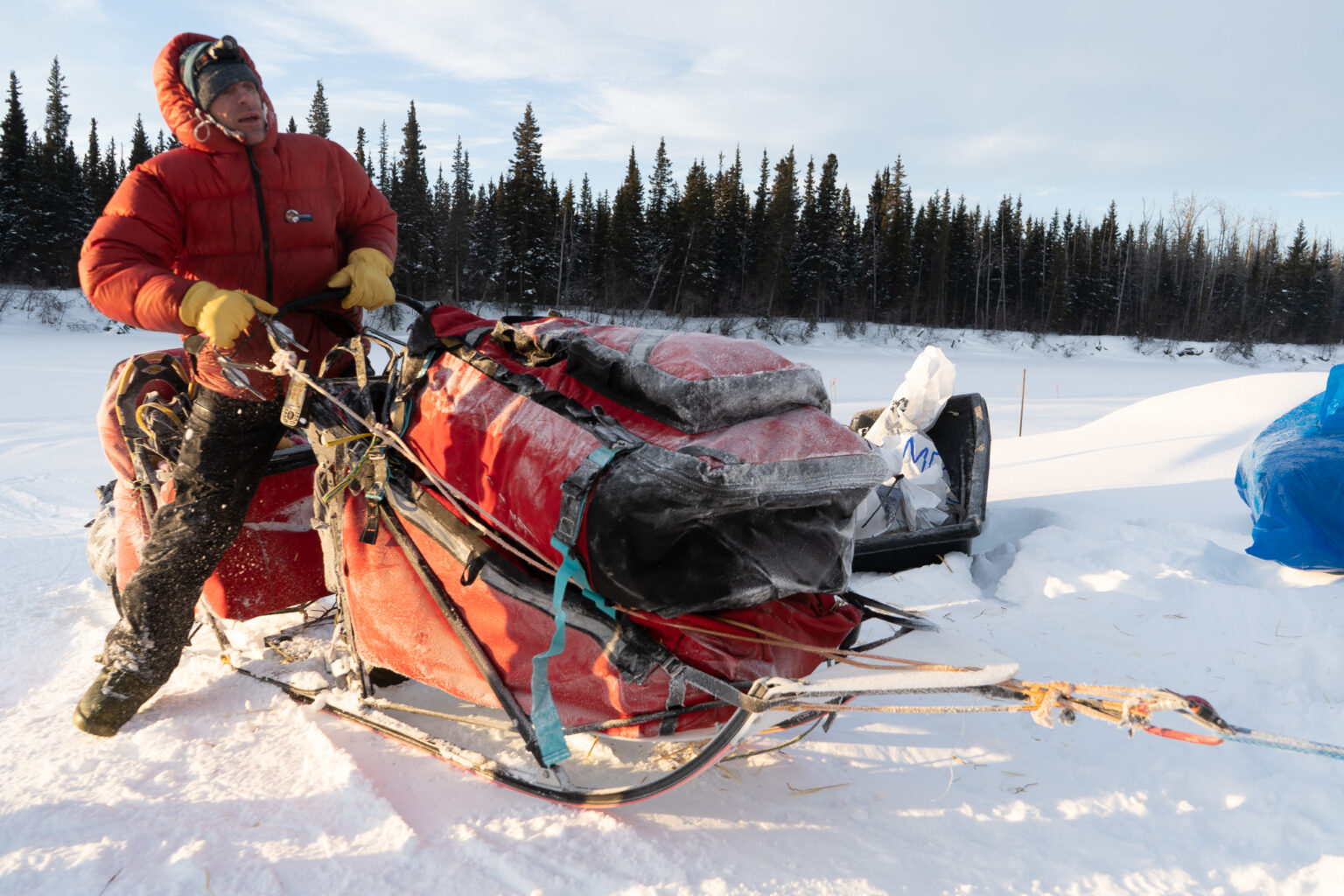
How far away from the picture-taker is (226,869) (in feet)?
5.27

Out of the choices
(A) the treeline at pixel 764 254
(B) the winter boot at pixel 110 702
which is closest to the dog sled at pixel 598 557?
(B) the winter boot at pixel 110 702

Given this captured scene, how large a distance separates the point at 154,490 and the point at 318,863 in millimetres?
1466

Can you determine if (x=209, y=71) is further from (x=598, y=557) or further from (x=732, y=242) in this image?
(x=732, y=242)

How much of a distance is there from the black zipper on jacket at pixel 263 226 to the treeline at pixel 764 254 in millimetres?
27748

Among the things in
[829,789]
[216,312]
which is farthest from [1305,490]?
[216,312]

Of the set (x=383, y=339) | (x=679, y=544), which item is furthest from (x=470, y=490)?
(x=383, y=339)

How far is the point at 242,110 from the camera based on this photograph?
80.6 inches

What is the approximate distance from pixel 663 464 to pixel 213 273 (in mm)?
1532

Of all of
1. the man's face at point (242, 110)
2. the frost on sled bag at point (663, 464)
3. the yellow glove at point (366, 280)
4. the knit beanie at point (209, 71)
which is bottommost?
the frost on sled bag at point (663, 464)

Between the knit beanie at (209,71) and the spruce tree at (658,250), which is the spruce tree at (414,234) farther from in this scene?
the knit beanie at (209,71)

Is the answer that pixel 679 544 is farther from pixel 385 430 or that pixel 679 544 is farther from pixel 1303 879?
pixel 1303 879

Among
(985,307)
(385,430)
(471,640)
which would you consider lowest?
(471,640)

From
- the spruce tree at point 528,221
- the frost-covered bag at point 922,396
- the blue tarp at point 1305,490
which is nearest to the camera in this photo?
the blue tarp at point 1305,490

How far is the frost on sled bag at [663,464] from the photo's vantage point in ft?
5.00
